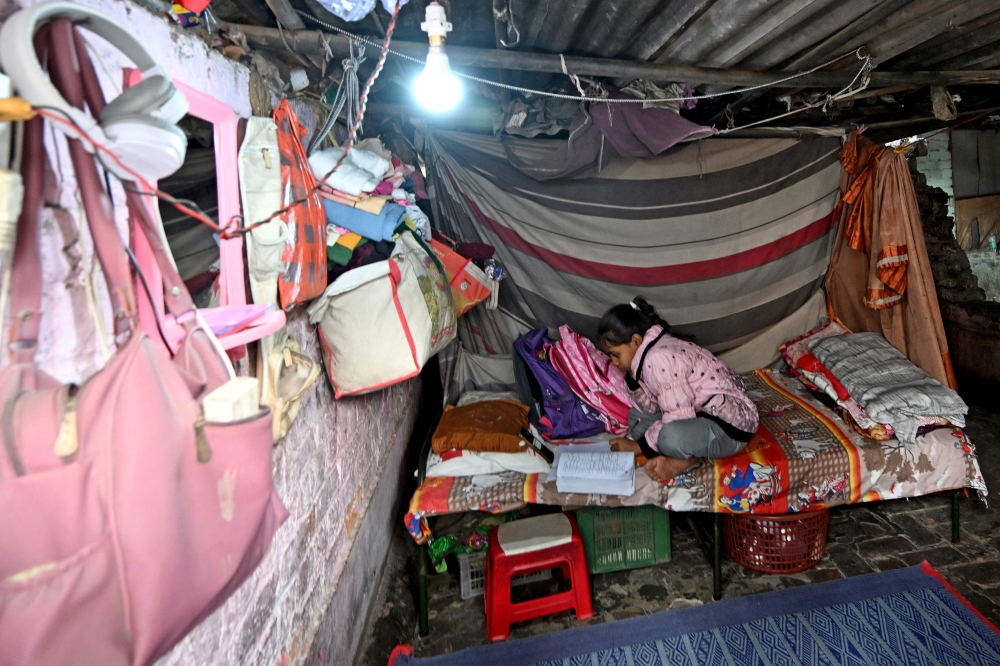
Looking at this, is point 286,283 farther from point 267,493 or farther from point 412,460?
point 412,460

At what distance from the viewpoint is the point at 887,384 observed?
299 centimetres

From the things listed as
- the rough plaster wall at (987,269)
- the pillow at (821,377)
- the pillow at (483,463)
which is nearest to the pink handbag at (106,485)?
the pillow at (483,463)

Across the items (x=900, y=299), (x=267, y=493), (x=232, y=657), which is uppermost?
(x=900, y=299)

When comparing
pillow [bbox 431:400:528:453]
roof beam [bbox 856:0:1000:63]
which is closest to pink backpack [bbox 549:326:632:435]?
pillow [bbox 431:400:528:453]

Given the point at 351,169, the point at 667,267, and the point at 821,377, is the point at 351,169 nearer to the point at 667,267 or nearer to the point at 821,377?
the point at 667,267

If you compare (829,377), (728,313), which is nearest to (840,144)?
(728,313)

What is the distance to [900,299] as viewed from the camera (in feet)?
11.1

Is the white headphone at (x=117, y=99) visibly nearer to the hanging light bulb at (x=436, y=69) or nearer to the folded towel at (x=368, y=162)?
the hanging light bulb at (x=436, y=69)

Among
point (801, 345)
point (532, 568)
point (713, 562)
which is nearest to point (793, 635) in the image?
point (713, 562)

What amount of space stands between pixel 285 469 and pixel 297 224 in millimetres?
743

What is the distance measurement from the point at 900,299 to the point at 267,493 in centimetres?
393

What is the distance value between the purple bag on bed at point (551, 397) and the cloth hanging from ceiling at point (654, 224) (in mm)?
258

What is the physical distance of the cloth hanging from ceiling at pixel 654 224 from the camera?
10.9 ft

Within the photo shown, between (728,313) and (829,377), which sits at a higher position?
(728,313)
